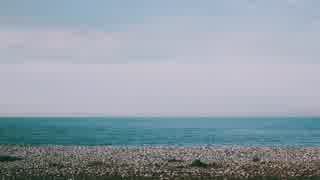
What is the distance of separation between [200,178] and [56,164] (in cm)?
1009

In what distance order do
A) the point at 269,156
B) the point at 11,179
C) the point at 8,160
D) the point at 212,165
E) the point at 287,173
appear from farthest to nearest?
the point at 269,156 < the point at 8,160 < the point at 212,165 < the point at 287,173 < the point at 11,179

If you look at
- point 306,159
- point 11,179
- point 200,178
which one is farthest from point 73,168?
point 306,159

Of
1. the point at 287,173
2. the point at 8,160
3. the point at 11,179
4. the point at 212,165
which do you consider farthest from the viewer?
the point at 8,160

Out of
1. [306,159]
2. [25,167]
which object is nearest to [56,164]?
[25,167]

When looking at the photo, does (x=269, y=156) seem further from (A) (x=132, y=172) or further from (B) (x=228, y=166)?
(A) (x=132, y=172)

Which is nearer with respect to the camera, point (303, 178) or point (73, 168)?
point (303, 178)

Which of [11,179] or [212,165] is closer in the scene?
[11,179]

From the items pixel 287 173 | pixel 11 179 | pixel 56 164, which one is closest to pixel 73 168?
pixel 56 164

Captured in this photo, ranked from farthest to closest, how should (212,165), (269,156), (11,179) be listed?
(269,156), (212,165), (11,179)

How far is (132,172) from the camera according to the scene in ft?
99.0

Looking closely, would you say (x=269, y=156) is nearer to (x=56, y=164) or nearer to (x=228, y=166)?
(x=228, y=166)

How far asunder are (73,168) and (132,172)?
3.53 metres

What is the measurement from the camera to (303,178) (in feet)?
90.2

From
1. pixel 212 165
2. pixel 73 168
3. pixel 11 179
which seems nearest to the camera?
pixel 11 179
